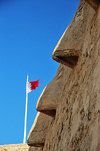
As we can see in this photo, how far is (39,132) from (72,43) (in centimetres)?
193

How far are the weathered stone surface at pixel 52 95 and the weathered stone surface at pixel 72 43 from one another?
522 mm

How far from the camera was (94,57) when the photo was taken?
83.6 inches

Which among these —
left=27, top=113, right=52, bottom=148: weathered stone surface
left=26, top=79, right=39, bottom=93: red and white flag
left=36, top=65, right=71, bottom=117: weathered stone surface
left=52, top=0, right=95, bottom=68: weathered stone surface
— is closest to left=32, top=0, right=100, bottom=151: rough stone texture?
left=52, top=0, right=95, bottom=68: weathered stone surface

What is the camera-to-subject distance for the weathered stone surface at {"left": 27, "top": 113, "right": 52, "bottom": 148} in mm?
4223

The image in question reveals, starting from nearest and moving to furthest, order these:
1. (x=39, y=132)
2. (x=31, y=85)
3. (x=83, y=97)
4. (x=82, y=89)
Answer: (x=83, y=97)
(x=82, y=89)
(x=39, y=132)
(x=31, y=85)

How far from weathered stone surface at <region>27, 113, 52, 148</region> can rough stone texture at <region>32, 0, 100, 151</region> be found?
1079 millimetres

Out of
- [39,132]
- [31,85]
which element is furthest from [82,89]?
[31,85]

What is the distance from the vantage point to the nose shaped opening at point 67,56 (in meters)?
2.79

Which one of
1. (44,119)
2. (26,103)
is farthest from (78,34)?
(26,103)

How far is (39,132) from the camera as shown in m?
4.31

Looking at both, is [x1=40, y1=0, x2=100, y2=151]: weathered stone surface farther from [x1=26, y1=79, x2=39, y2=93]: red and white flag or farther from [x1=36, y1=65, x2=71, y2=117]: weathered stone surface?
[x1=26, y1=79, x2=39, y2=93]: red and white flag

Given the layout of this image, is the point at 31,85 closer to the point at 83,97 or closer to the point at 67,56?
the point at 67,56

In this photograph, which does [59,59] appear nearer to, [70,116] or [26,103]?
[70,116]

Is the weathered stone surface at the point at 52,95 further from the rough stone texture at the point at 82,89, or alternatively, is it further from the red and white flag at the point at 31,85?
the red and white flag at the point at 31,85
